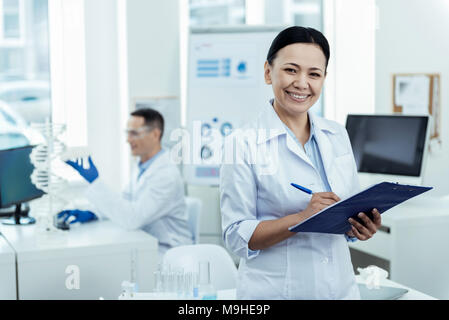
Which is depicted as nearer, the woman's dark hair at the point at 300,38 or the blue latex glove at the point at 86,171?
the woman's dark hair at the point at 300,38

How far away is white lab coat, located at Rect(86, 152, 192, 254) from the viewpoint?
2629mm

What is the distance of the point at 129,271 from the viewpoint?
7.86ft

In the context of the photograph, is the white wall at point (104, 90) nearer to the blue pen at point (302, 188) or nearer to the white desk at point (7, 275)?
the white desk at point (7, 275)

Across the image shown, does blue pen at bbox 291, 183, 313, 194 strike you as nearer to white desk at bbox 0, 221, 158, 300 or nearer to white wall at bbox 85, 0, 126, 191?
white desk at bbox 0, 221, 158, 300

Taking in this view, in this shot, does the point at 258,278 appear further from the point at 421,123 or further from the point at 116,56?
the point at 116,56

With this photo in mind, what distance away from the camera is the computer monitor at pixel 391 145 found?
289 centimetres

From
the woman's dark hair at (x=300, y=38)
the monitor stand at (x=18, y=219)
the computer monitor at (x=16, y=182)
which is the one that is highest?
the woman's dark hair at (x=300, y=38)

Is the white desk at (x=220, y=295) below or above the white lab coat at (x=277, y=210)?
below

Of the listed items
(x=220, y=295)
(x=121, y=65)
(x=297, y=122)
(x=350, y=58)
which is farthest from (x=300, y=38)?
(x=121, y=65)

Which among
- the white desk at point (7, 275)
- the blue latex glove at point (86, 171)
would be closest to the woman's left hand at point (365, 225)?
the white desk at point (7, 275)

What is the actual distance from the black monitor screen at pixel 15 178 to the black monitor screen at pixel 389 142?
1579 millimetres

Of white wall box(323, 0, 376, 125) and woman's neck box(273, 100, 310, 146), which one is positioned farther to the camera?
white wall box(323, 0, 376, 125)

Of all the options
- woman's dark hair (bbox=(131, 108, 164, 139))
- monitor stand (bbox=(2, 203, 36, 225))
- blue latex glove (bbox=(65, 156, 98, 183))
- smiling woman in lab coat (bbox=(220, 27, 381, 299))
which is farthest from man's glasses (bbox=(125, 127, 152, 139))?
smiling woman in lab coat (bbox=(220, 27, 381, 299))

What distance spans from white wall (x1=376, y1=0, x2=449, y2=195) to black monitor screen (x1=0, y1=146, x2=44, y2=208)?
196cm
